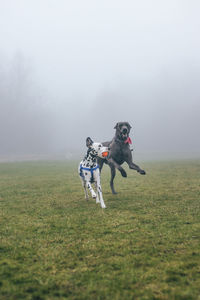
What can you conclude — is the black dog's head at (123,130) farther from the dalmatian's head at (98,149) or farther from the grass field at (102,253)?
the grass field at (102,253)

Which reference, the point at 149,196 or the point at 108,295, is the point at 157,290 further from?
the point at 149,196

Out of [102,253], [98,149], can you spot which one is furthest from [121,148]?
[102,253]

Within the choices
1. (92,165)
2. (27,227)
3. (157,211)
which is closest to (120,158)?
(92,165)

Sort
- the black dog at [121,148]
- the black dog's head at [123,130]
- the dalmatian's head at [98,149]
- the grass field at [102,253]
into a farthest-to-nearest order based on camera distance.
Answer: the black dog at [121,148]
the black dog's head at [123,130]
the dalmatian's head at [98,149]
the grass field at [102,253]

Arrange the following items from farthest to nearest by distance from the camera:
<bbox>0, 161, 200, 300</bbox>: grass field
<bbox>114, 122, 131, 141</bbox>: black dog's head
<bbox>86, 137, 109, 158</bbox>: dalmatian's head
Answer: <bbox>114, 122, 131, 141</bbox>: black dog's head, <bbox>86, 137, 109, 158</bbox>: dalmatian's head, <bbox>0, 161, 200, 300</bbox>: grass field

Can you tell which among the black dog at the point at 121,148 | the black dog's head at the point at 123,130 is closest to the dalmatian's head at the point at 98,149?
the black dog at the point at 121,148

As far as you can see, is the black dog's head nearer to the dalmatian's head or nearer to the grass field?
the dalmatian's head

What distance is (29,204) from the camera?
379 inches

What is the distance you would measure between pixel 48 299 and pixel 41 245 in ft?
6.58

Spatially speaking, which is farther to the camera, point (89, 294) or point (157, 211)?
point (157, 211)

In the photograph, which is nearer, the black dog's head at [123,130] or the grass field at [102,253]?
the grass field at [102,253]

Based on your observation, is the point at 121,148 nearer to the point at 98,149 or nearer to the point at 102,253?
the point at 98,149

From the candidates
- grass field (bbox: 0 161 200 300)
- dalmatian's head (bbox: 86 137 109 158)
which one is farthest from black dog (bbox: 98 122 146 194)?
grass field (bbox: 0 161 200 300)

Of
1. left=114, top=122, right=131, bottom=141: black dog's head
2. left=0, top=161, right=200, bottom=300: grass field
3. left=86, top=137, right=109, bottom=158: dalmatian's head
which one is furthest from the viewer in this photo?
left=114, top=122, right=131, bottom=141: black dog's head
